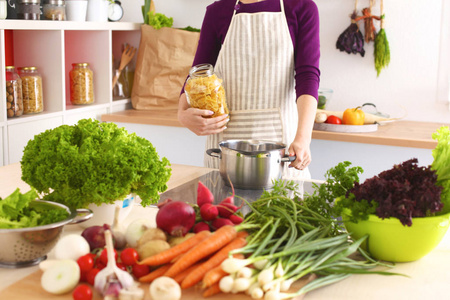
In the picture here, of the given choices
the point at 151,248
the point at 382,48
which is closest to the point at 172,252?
the point at 151,248

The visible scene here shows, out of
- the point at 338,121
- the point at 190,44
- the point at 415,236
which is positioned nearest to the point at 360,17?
the point at 338,121

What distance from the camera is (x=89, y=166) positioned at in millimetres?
1176

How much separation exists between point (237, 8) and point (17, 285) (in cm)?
140

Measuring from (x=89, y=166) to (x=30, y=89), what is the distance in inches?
69.4

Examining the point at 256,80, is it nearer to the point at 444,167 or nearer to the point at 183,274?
the point at 444,167

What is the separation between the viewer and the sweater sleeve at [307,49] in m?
1.94

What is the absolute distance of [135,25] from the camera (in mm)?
3482

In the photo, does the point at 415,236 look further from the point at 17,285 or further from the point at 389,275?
the point at 17,285

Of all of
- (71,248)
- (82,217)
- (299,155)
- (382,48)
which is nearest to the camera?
(71,248)

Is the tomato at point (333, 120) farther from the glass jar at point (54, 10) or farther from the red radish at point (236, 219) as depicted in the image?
the red radish at point (236, 219)

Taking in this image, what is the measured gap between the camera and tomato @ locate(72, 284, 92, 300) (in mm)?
899

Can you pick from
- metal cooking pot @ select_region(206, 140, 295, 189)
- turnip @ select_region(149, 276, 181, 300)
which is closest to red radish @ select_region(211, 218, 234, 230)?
turnip @ select_region(149, 276, 181, 300)

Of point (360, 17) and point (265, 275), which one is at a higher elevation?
point (360, 17)

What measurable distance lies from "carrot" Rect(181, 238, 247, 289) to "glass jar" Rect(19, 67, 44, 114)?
6.67ft
